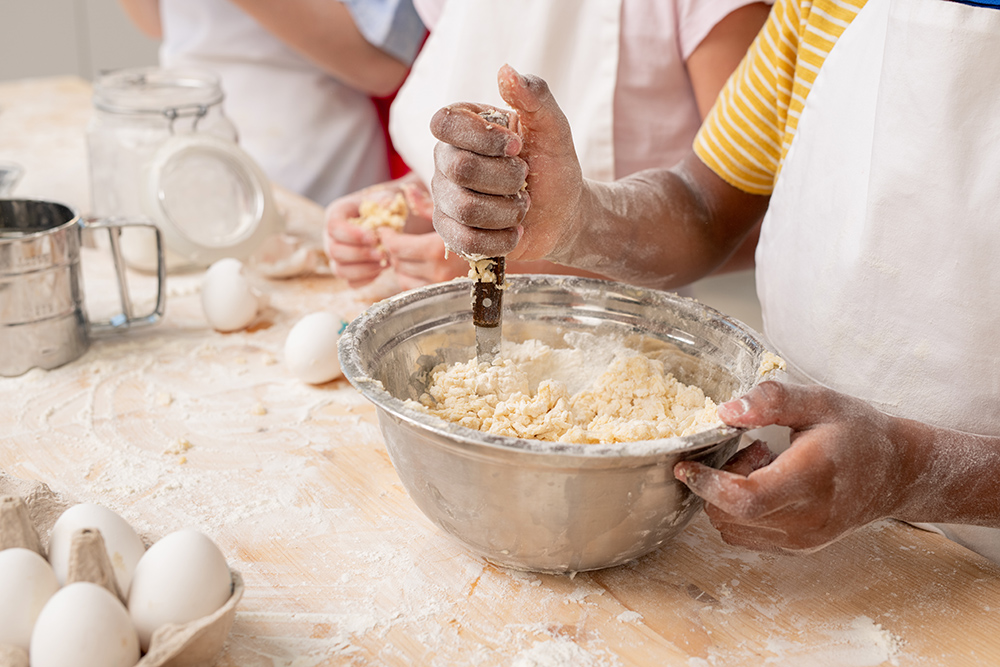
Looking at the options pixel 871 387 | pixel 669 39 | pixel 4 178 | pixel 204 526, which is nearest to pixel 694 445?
pixel 871 387

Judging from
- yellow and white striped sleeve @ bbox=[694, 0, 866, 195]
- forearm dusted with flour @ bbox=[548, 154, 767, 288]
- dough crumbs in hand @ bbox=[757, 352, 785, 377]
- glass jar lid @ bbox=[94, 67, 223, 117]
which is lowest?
dough crumbs in hand @ bbox=[757, 352, 785, 377]

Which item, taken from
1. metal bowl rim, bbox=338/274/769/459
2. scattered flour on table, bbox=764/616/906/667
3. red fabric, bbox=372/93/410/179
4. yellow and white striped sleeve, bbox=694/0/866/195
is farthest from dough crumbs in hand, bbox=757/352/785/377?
red fabric, bbox=372/93/410/179

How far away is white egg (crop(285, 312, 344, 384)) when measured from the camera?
1.16 metres

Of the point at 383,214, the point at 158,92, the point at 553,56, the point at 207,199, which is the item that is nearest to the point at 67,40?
the point at 158,92

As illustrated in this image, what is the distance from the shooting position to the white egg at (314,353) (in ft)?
3.80

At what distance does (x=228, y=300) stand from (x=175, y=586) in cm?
75

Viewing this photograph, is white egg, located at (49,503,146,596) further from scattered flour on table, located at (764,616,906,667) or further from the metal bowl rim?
scattered flour on table, located at (764,616,906,667)

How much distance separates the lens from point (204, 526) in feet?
2.84

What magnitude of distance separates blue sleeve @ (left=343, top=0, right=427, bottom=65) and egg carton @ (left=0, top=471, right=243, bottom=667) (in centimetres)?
157

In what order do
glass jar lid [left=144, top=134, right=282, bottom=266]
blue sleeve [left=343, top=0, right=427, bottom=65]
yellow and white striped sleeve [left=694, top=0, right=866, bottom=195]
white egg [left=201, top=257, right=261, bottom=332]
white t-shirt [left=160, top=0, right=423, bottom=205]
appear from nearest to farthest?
yellow and white striped sleeve [left=694, top=0, right=866, bottom=195], white egg [left=201, top=257, right=261, bottom=332], glass jar lid [left=144, top=134, right=282, bottom=266], blue sleeve [left=343, top=0, right=427, bottom=65], white t-shirt [left=160, top=0, right=423, bottom=205]

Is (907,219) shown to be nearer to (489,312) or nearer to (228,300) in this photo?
(489,312)

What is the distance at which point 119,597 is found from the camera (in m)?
0.64

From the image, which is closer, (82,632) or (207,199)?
(82,632)

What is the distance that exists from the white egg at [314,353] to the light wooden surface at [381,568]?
3cm
